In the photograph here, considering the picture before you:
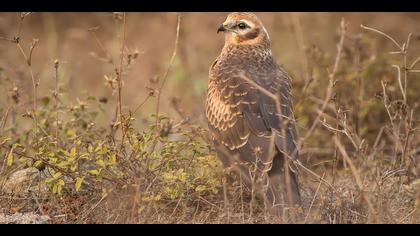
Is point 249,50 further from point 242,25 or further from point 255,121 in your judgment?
point 255,121

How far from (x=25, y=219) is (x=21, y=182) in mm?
737

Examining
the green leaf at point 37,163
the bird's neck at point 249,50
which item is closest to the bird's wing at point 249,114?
the bird's neck at point 249,50

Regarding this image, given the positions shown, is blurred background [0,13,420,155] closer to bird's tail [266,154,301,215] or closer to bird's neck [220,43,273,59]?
bird's neck [220,43,273,59]

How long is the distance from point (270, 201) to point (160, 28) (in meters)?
7.70

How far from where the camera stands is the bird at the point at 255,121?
18.2 ft

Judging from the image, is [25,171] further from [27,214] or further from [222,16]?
[222,16]

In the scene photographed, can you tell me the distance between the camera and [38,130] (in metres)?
6.13

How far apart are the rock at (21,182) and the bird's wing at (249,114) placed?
4.90 feet

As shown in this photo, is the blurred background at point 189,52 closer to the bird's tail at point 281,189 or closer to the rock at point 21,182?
the rock at point 21,182

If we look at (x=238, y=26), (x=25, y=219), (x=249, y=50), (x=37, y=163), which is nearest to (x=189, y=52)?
(x=238, y=26)

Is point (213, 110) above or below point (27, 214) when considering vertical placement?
above
